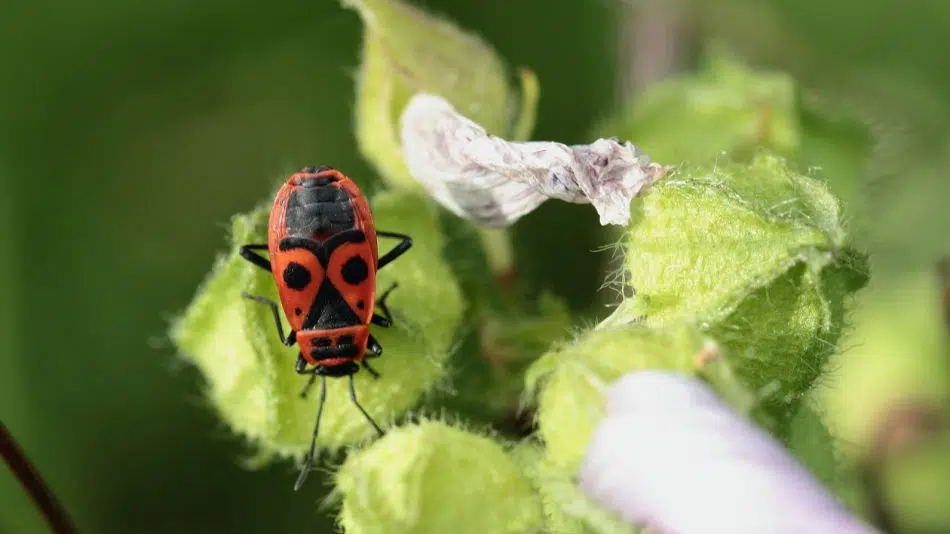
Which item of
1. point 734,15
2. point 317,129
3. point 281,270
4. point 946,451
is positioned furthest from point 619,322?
point 734,15

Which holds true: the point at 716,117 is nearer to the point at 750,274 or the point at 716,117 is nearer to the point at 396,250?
the point at 396,250

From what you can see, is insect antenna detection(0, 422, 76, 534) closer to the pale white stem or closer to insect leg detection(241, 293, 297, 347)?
insect leg detection(241, 293, 297, 347)

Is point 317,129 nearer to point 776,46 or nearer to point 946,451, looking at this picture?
point 776,46

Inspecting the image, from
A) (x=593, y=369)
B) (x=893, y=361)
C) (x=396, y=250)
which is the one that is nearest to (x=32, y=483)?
(x=396, y=250)

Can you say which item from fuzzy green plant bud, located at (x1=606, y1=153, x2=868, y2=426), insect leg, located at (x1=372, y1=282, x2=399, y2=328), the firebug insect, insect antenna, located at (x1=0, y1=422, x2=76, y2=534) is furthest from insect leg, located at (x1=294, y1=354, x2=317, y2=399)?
fuzzy green plant bud, located at (x1=606, y1=153, x2=868, y2=426)

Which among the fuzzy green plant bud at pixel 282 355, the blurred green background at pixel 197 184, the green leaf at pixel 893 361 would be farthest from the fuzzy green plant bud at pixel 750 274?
the green leaf at pixel 893 361

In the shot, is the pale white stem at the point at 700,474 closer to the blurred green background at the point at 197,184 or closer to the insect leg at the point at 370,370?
the insect leg at the point at 370,370
